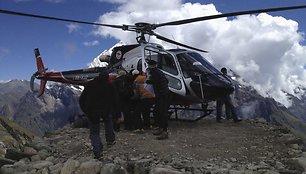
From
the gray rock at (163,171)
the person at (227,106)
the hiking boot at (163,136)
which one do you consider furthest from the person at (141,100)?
the gray rock at (163,171)

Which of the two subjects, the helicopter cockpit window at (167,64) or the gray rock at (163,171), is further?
the helicopter cockpit window at (167,64)

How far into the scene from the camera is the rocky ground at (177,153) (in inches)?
392

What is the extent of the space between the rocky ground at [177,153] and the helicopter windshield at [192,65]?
237cm

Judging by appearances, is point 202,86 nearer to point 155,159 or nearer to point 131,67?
point 131,67

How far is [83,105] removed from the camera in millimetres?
11172

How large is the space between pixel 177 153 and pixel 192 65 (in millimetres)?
5659

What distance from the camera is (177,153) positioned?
11.5 meters

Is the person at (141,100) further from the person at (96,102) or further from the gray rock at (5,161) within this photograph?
the gray rock at (5,161)

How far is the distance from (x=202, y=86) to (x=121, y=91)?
329 centimetres

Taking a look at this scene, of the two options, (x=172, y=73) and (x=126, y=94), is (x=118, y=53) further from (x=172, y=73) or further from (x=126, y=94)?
(x=126, y=94)

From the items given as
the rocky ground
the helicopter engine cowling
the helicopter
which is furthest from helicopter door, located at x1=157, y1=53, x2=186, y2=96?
the helicopter engine cowling

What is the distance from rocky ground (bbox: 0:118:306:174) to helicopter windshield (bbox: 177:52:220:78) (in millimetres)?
2366

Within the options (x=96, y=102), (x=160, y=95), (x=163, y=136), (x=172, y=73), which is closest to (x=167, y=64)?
(x=172, y=73)

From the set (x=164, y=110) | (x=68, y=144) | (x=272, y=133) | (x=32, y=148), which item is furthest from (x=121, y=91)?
(x=272, y=133)
